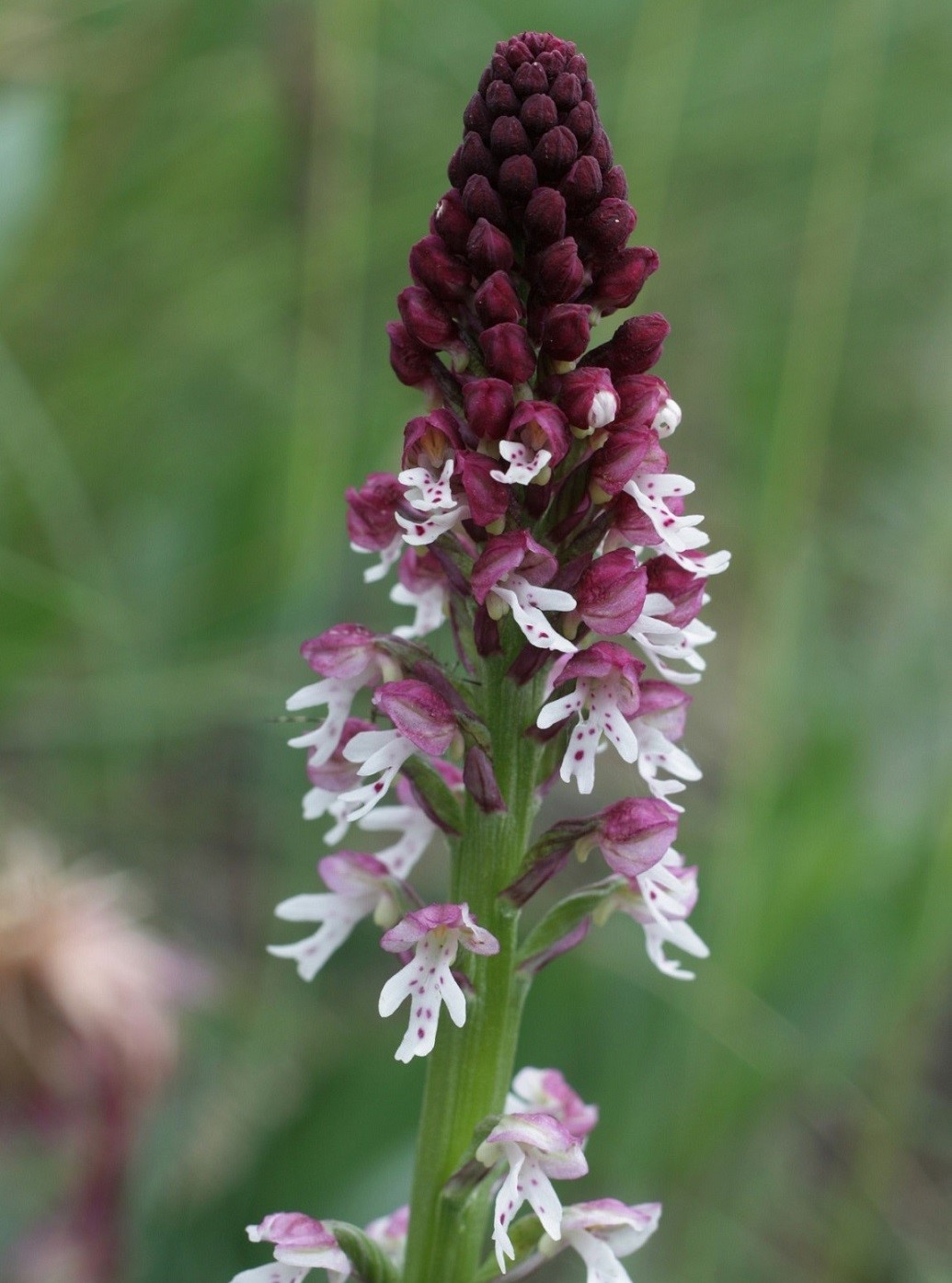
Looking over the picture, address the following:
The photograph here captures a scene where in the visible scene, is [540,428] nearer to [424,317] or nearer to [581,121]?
[424,317]

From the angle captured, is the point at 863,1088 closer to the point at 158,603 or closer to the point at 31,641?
the point at 158,603

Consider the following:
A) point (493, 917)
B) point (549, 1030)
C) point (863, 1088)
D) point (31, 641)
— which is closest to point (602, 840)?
point (493, 917)

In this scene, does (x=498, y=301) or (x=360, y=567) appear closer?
(x=498, y=301)

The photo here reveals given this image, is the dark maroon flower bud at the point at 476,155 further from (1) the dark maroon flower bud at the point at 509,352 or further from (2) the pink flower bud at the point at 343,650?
(2) the pink flower bud at the point at 343,650

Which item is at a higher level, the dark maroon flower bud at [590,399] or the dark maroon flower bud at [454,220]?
the dark maroon flower bud at [454,220]

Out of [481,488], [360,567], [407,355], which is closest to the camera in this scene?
[481,488]

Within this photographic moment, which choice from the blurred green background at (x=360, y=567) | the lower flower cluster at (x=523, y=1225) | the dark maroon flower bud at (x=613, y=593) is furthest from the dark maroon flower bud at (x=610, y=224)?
the blurred green background at (x=360, y=567)

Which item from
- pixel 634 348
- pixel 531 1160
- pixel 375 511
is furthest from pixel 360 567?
pixel 531 1160
